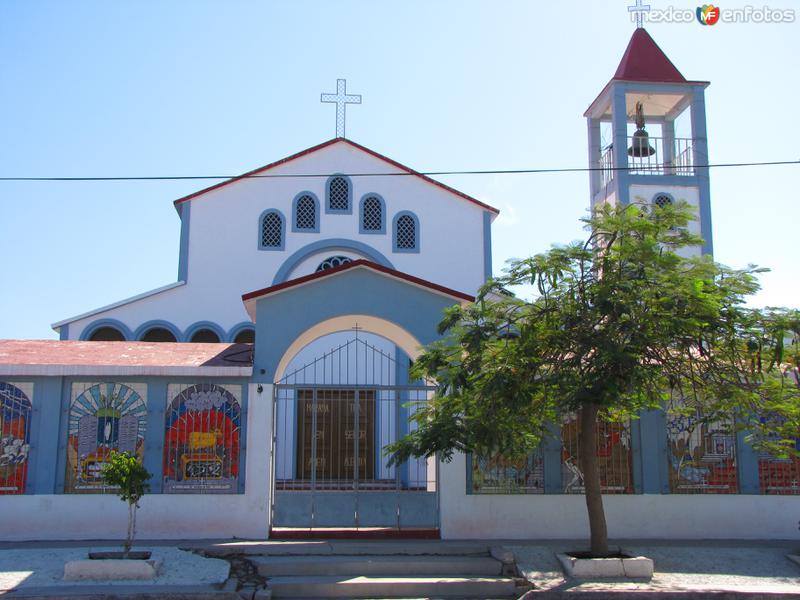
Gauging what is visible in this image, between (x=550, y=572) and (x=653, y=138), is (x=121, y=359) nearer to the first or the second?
(x=550, y=572)

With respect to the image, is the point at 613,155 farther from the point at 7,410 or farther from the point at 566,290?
the point at 7,410

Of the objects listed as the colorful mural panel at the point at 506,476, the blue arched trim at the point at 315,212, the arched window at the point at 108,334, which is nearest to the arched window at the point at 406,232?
the blue arched trim at the point at 315,212

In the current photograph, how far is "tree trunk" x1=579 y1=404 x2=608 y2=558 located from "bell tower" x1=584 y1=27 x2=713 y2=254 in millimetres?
11390

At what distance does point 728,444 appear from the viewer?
13.2 m

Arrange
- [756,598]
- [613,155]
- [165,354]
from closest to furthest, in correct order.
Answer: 1. [756,598]
2. [165,354]
3. [613,155]

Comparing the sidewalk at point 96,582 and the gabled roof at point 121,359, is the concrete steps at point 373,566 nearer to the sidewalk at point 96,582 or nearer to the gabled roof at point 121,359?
the sidewalk at point 96,582

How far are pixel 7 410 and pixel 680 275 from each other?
31.6 ft

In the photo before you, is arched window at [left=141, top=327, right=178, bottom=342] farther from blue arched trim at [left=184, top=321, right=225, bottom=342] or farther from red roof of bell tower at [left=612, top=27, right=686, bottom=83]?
red roof of bell tower at [left=612, top=27, right=686, bottom=83]

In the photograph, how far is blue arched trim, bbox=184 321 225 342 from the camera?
19969 mm

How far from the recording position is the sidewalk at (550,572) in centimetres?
963

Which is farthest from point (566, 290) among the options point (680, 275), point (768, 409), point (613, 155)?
point (613, 155)

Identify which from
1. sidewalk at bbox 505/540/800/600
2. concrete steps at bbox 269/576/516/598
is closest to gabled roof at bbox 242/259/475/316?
sidewalk at bbox 505/540/800/600

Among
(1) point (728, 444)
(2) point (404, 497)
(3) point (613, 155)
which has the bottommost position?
(2) point (404, 497)

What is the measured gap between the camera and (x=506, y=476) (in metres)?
12.9
